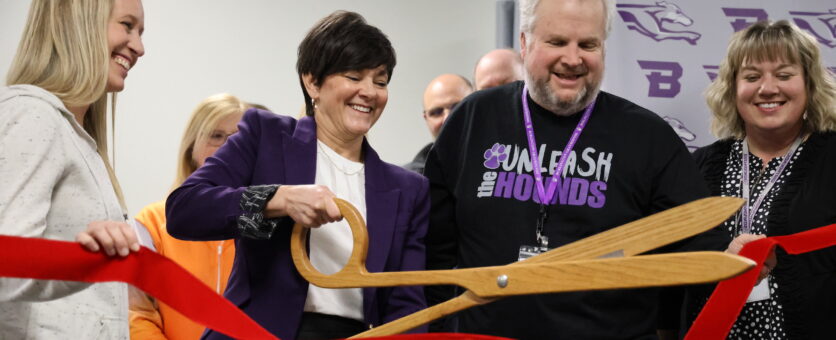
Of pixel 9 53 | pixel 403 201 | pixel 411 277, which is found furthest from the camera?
pixel 9 53

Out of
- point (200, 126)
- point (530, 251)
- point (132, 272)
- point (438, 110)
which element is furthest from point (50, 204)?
point (438, 110)

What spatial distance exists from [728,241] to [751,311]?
19.5 inches

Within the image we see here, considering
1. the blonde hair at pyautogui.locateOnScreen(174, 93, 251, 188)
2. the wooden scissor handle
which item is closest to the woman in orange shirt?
the blonde hair at pyautogui.locateOnScreen(174, 93, 251, 188)

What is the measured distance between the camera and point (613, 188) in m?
1.98

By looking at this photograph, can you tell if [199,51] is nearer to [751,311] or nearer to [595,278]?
[751,311]

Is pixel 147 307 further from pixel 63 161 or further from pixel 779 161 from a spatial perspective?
pixel 779 161

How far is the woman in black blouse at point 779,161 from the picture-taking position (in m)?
2.38

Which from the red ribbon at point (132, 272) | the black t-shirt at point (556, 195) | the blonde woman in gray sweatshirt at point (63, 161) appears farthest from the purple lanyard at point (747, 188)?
the blonde woman in gray sweatshirt at point (63, 161)

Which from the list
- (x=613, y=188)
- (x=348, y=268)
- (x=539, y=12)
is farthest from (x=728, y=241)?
(x=348, y=268)

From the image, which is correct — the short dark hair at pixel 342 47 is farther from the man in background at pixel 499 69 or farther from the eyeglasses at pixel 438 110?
the eyeglasses at pixel 438 110

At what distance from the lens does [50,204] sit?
147 cm

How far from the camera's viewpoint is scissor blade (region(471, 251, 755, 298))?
1242 mm

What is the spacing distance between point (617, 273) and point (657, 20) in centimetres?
206

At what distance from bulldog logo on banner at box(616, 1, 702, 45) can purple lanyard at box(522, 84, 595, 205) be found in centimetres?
120
